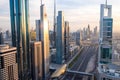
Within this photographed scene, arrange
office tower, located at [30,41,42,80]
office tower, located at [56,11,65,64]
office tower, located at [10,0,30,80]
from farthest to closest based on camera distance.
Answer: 1. office tower, located at [56,11,65,64]
2. office tower, located at [10,0,30,80]
3. office tower, located at [30,41,42,80]

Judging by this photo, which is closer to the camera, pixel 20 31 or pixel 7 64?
pixel 7 64

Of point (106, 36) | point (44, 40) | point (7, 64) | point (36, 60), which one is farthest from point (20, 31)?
point (106, 36)

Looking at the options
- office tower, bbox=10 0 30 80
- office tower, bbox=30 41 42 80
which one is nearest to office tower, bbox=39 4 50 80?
office tower, bbox=30 41 42 80

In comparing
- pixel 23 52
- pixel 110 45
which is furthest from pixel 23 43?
pixel 110 45

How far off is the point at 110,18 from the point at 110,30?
3.70 feet

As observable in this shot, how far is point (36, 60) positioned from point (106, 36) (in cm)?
697

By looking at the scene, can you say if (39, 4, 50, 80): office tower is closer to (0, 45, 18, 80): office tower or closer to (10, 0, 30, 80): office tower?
(10, 0, 30, 80): office tower

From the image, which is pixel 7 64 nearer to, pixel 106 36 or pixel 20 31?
pixel 20 31

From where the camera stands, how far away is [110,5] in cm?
1583

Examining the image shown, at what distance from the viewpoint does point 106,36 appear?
1548cm

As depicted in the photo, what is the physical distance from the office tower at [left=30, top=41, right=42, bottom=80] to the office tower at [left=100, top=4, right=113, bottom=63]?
5884mm

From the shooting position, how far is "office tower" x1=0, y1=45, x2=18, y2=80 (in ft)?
33.4

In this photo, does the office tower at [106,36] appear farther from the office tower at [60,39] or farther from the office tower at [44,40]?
the office tower at [60,39]

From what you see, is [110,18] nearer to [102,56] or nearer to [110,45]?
[110,45]
